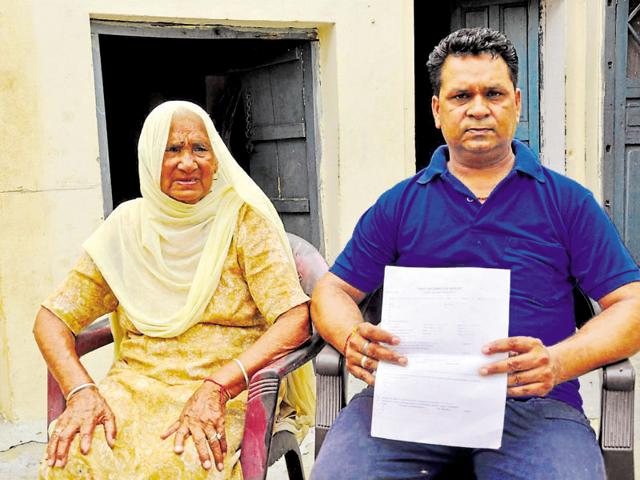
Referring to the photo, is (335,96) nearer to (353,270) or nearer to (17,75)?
(17,75)

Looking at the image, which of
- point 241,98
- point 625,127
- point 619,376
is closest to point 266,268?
point 619,376

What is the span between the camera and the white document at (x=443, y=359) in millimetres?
1617

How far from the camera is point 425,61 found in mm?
6645

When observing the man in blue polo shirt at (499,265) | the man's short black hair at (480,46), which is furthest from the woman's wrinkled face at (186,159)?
the man's short black hair at (480,46)

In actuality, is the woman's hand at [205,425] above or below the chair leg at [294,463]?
above

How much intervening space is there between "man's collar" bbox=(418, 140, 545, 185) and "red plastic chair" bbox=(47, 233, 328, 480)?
0.56 meters

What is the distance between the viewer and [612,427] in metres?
1.75

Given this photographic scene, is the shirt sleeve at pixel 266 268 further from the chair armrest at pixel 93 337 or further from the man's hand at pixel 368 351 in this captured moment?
the chair armrest at pixel 93 337

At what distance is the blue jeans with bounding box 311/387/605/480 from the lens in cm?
168

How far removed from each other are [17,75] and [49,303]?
5.48 feet

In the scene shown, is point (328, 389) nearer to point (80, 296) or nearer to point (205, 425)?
point (205, 425)

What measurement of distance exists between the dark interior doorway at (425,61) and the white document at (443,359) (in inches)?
191

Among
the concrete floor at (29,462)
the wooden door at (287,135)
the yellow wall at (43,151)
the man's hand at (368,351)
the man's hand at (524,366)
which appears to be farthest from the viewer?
the wooden door at (287,135)

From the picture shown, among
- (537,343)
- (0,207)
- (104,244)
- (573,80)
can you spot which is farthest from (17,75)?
(573,80)
